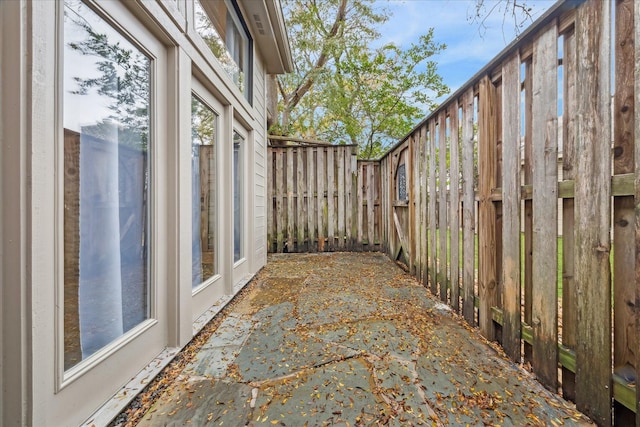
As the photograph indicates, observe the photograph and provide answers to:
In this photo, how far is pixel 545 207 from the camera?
1.46 metres

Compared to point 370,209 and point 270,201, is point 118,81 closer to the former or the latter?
point 270,201

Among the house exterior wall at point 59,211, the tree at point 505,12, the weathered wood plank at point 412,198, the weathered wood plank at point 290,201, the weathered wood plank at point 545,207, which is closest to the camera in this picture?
the house exterior wall at point 59,211

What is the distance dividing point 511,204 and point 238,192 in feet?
8.67

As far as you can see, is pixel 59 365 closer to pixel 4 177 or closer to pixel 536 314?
pixel 4 177

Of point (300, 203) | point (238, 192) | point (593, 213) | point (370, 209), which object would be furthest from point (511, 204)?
point (300, 203)

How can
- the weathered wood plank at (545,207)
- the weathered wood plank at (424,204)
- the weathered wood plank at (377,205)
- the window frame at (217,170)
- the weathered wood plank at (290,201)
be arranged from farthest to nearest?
the weathered wood plank at (377,205)
the weathered wood plank at (290,201)
the weathered wood plank at (424,204)
the window frame at (217,170)
the weathered wood plank at (545,207)

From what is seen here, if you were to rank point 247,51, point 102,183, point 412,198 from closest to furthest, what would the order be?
1. point 102,183
2. point 247,51
3. point 412,198

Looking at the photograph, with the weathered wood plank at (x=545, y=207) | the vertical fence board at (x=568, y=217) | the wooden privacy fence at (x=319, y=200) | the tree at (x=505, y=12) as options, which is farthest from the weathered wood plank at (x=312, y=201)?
the vertical fence board at (x=568, y=217)

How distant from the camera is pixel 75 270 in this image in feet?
3.84

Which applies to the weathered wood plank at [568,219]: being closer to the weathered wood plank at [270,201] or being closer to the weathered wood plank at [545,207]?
the weathered wood plank at [545,207]

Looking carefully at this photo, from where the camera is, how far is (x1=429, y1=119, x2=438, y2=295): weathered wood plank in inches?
117

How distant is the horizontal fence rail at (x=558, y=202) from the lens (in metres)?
1.10

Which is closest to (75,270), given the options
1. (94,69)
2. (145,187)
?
(145,187)

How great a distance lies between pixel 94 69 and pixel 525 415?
2405 millimetres
